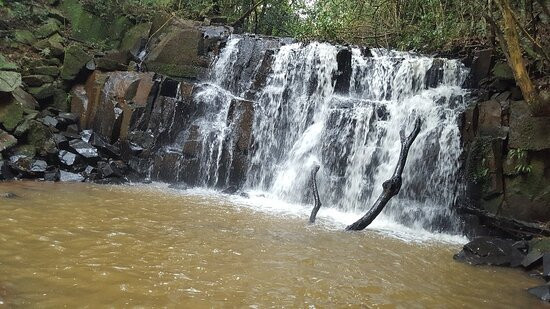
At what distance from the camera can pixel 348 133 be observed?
10.7 meters

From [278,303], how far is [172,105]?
350 inches

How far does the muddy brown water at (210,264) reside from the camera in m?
4.16

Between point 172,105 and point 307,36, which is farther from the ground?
point 307,36

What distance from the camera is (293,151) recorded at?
11453 mm

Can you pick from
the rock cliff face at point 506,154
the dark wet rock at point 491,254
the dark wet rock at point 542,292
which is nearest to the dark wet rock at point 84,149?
the dark wet rock at point 491,254

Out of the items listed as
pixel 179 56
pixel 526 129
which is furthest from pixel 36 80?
pixel 526 129

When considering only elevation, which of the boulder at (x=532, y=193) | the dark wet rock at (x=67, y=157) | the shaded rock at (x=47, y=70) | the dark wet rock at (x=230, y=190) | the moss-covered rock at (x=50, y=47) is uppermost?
the moss-covered rock at (x=50, y=47)

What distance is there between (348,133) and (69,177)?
268 inches

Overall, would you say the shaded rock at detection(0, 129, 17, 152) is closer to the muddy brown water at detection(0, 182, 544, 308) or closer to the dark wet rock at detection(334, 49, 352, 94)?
the muddy brown water at detection(0, 182, 544, 308)

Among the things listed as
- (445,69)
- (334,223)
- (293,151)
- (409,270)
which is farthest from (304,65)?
(409,270)

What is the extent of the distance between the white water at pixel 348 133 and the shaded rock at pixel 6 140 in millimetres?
4487

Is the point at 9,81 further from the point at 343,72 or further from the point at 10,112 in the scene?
the point at 343,72

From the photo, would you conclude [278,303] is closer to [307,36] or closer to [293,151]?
[293,151]

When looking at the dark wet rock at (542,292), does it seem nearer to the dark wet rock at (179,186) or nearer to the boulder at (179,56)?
the dark wet rock at (179,186)
